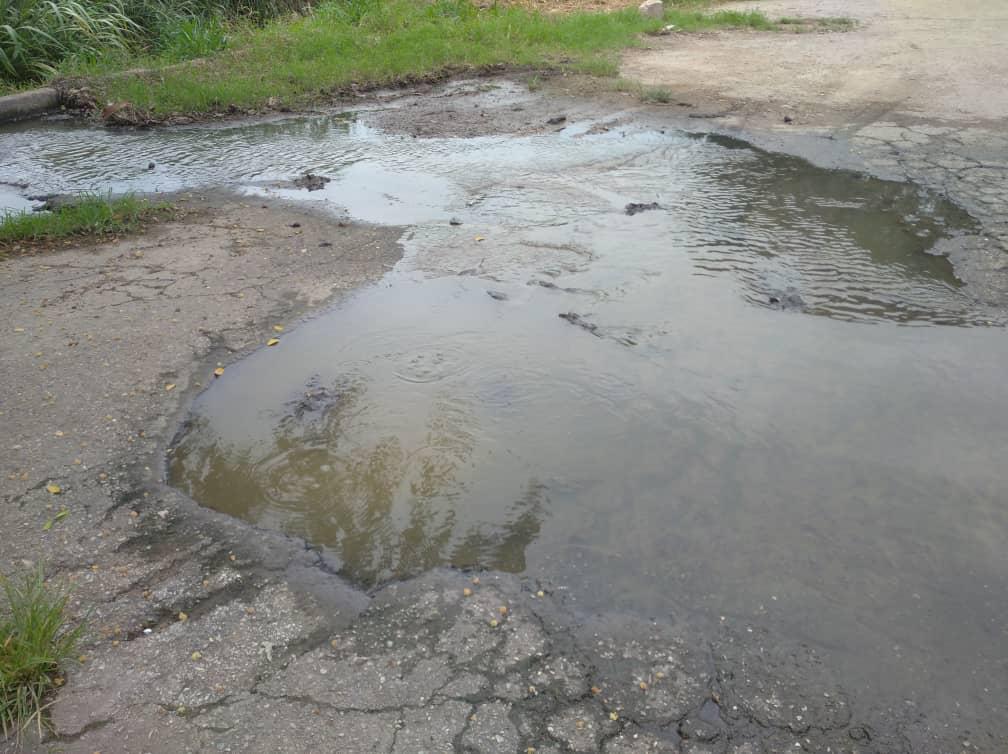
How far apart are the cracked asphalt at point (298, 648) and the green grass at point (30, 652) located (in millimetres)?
62

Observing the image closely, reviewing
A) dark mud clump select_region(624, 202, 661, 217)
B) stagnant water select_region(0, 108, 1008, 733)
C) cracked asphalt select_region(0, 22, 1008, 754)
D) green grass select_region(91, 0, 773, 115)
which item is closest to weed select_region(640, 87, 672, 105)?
green grass select_region(91, 0, 773, 115)

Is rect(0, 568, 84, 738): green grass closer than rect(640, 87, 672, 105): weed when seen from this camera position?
Yes

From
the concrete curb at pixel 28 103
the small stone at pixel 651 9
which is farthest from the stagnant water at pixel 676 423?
the small stone at pixel 651 9

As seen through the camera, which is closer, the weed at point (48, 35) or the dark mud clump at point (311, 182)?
the dark mud clump at point (311, 182)

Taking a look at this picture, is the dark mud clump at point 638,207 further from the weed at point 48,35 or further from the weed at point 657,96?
the weed at point 48,35

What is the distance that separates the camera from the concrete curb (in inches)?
369

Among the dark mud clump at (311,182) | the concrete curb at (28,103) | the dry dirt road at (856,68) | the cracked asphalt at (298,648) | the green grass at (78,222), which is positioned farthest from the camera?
the concrete curb at (28,103)

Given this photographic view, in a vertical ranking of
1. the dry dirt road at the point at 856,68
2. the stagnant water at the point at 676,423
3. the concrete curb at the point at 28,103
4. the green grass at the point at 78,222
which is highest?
the concrete curb at the point at 28,103

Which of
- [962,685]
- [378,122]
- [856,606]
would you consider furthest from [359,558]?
[378,122]

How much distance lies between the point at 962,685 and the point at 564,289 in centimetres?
312

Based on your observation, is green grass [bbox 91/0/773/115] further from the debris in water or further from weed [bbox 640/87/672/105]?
the debris in water

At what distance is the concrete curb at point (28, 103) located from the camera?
9.37 metres

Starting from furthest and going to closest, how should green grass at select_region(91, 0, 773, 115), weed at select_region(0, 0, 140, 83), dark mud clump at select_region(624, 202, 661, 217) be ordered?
1. weed at select_region(0, 0, 140, 83)
2. green grass at select_region(91, 0, 773, 115)
3. dark mud clump at select_region(624, 202, 661, 217)

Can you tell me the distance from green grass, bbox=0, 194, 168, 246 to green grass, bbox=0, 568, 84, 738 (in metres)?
3.97
